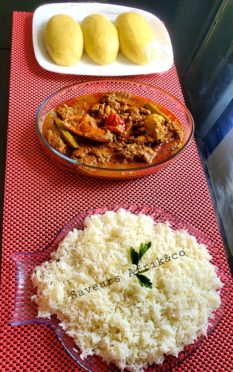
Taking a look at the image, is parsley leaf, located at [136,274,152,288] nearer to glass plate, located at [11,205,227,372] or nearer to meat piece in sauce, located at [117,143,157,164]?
glass plate, located at [11,205,227,372]

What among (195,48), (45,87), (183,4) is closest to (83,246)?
(45,87)

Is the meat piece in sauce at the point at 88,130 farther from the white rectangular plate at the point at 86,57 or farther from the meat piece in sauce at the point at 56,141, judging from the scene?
the white rectangular plate at the point at 86,57

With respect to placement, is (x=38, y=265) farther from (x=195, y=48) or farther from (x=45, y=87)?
(x=195, y=48)

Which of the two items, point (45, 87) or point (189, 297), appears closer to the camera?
point (189, 297)

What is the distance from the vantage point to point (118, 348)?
23.5 inches

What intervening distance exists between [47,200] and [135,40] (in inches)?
17.8

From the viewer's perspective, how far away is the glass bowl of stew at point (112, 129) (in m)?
0.81

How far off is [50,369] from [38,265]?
0.15 meters

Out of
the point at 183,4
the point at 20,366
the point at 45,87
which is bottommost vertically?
the point at 20,366

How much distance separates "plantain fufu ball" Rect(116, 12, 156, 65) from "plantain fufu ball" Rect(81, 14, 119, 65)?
22 mm

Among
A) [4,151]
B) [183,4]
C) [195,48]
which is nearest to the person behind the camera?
[4,151]

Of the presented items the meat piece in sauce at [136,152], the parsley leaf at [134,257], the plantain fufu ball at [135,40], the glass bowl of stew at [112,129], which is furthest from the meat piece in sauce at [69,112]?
the parsley leaf at [134,257]

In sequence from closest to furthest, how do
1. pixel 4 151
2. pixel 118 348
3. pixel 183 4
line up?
pixel 118 348, pixel 4 151, pixel 183 4

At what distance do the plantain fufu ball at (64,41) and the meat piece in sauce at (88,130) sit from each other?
19 cm
